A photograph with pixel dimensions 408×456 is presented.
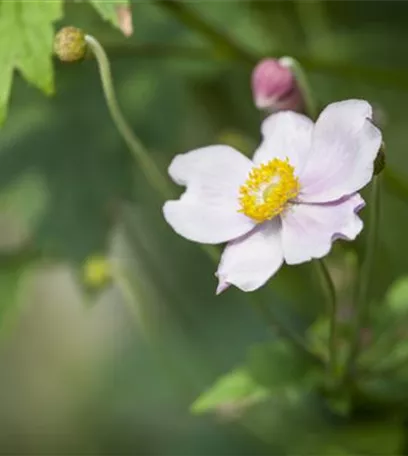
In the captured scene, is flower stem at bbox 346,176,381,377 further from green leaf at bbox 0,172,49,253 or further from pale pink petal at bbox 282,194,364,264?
green leaf at bbox 0,172,49,253

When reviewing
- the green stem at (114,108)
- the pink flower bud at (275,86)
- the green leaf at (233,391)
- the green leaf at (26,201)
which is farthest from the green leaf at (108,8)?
the green leaf at (26,201)

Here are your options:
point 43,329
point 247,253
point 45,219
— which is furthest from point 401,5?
point 43,329

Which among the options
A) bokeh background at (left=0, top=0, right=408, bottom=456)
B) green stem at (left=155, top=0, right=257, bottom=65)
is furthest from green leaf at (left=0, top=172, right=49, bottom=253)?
green stem at (left=155, top=0, right=257, bottom=65)

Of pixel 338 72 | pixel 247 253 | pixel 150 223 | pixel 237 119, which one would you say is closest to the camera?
pixel 247 253

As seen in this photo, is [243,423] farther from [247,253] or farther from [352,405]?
[247,253]

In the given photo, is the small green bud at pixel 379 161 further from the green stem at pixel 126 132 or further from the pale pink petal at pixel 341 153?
the green stem at pixel 126 132

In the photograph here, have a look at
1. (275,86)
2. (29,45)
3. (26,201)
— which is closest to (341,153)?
(275,86)
